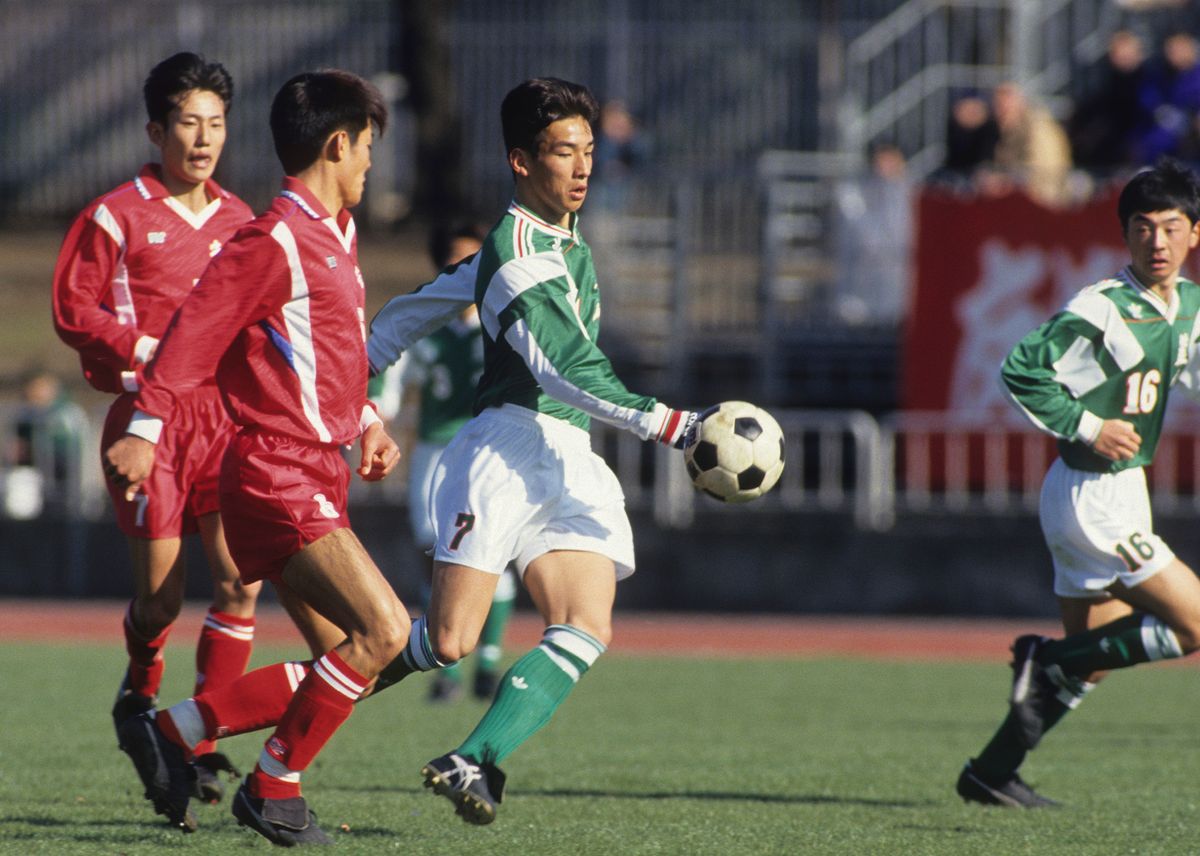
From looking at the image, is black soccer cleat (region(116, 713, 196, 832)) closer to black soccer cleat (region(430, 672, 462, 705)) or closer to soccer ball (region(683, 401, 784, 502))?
soccer ball (region(683, 401, 784, 502))

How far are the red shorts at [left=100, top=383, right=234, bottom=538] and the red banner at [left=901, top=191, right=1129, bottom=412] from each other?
36.1 feet

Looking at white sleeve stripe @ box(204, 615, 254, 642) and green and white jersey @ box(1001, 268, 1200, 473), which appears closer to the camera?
white sleeve stripe @ box(204, 615, 254, 642)

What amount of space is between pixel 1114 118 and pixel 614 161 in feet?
16.9

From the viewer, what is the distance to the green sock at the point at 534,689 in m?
6.05

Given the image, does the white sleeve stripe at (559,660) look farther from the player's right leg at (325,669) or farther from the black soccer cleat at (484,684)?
the black soccer cleat at (484,684)

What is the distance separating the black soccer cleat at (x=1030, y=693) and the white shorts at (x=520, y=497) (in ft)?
6.27

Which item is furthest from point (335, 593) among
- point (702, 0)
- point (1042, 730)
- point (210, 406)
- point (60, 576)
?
point (702, 0)

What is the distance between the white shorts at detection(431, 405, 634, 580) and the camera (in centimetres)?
628

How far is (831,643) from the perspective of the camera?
15.9 m

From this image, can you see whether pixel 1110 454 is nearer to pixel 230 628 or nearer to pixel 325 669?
pixel 325 669

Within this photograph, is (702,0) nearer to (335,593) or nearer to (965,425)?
(965,425)

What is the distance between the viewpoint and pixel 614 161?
20.8 metres

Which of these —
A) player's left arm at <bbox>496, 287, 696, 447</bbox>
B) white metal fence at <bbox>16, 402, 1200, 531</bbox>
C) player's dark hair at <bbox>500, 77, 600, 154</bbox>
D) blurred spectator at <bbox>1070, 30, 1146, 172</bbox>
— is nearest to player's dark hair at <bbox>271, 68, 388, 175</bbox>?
player's dark hair at <bbox>500, 77, 600, 154</bbox>

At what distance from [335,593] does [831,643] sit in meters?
10.3
